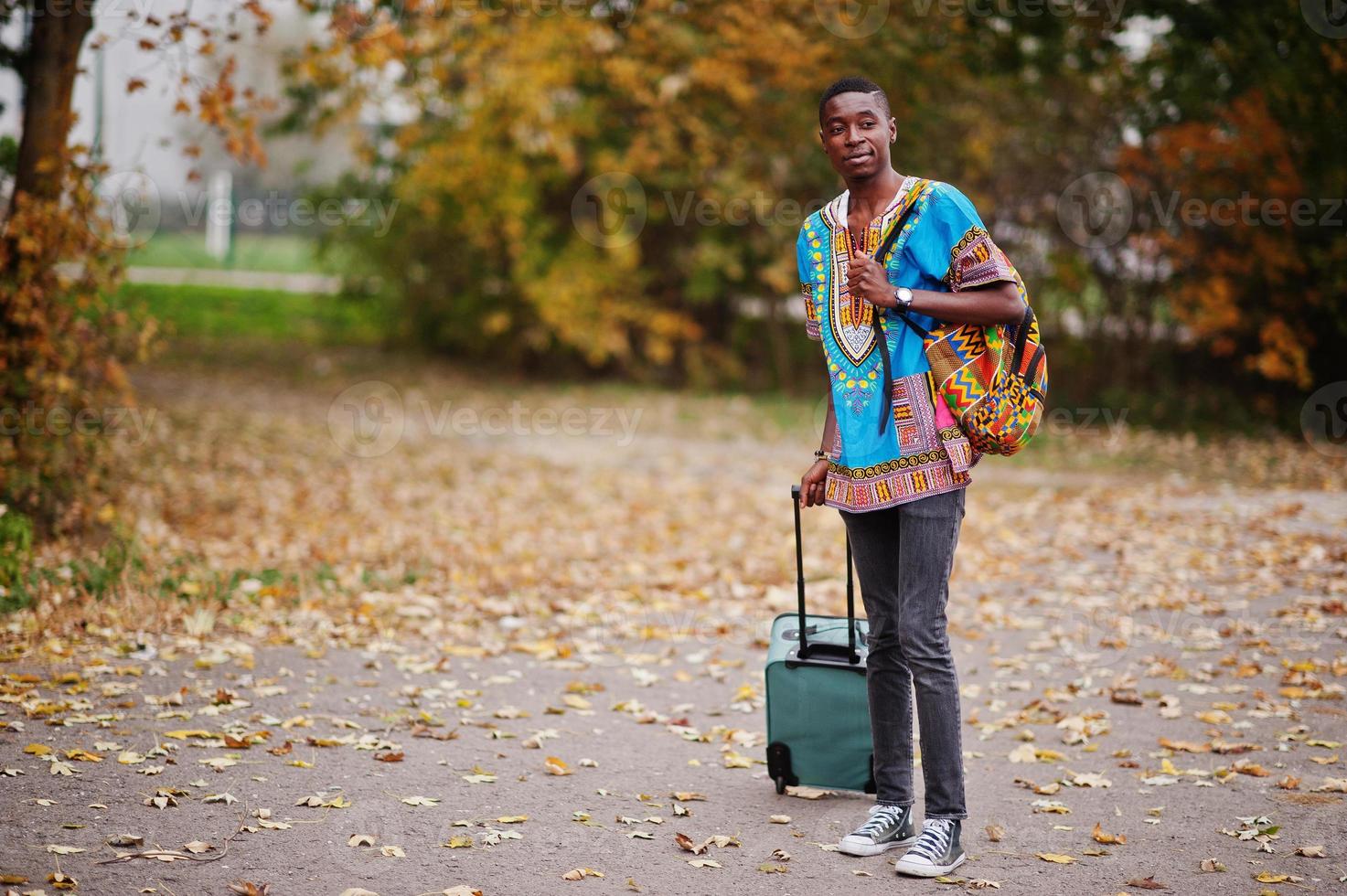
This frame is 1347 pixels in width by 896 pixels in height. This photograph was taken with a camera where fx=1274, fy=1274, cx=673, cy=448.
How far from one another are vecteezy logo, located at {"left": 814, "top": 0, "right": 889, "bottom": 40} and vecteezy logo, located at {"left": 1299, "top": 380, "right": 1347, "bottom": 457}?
6.48 m

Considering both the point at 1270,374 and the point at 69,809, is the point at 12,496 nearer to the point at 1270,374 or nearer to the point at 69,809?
the point at 69,809

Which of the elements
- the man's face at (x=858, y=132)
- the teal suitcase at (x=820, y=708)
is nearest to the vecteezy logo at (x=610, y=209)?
the teal suitcase at (x=820, y=708)

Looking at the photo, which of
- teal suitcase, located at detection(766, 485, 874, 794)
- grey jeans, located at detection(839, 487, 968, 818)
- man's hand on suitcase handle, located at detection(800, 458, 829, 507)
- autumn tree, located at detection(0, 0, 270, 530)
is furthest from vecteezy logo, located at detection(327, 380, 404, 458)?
grey jeans, located at detection(839, 487, 968, 818)

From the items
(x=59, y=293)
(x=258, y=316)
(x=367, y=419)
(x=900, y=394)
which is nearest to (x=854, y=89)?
(x=900, y=394)

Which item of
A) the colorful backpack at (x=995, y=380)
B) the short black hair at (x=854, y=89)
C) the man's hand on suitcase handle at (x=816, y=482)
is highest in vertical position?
the short black hair at (x=854, y=89)

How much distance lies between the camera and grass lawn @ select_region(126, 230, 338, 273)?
30.8 metres

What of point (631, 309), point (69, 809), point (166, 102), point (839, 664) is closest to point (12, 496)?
point (166, 102)

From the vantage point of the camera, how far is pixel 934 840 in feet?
12.3

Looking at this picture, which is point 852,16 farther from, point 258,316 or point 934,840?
point 934,840

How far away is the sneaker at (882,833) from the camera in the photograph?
12.7ft

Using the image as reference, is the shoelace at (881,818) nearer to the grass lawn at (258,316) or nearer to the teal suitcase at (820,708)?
the teal suitcase at (820,708)

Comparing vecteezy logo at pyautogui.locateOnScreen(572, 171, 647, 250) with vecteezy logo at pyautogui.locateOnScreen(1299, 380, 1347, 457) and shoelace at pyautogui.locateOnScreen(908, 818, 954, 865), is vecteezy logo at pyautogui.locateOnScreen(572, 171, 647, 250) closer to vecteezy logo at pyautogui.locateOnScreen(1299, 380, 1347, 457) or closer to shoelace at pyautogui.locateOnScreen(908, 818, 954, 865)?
vecteezy logo at pyautogui.locateOnScreen(1299, 380, 1347, 457)

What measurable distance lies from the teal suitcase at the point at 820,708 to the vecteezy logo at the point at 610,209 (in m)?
13.7

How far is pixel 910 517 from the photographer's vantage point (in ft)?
11.8
